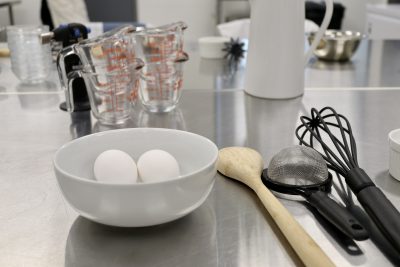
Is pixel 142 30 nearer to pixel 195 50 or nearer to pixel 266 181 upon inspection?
pixel 266 181

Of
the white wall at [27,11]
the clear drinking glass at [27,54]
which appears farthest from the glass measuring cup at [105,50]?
the white wall at [27,11]

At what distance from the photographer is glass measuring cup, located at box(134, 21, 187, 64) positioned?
0.86 meters

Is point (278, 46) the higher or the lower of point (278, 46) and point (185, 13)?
the higher

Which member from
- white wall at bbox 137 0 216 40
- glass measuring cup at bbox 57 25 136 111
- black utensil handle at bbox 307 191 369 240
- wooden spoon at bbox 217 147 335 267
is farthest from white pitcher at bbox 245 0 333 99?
white wall at bbox 137 0 216 40

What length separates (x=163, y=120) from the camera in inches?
33.6

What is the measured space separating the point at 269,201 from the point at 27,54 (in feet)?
2.67

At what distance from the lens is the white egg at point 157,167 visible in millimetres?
498

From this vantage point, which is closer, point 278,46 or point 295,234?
point 295,234

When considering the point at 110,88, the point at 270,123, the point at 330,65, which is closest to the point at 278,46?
the point at 270,123

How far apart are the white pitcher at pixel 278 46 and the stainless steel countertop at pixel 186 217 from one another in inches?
2.1

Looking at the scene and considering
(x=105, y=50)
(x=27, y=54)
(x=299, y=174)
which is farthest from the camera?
(x=27, y=54)

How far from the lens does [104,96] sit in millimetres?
821

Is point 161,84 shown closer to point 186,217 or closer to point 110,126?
point 110,126

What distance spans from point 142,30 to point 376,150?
435 mm
